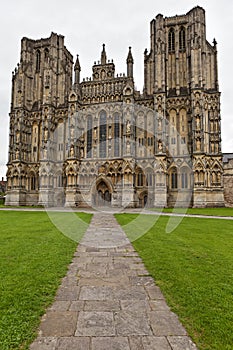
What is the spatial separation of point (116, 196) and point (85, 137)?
1221 cm

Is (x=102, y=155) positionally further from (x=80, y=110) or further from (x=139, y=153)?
(x=80, y=110)

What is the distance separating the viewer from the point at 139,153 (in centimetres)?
4134

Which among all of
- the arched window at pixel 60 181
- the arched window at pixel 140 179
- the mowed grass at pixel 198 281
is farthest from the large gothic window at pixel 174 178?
the mowed grass at pixel 198 281

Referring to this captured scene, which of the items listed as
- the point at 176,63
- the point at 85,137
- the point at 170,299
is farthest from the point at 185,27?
the point at 170,299

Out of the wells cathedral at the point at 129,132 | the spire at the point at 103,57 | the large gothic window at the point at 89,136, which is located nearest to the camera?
the wells cathedral at the point at 129,132

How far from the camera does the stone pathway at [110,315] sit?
3395mm

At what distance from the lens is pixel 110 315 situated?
417 cm

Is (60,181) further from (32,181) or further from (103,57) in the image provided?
(103,57)

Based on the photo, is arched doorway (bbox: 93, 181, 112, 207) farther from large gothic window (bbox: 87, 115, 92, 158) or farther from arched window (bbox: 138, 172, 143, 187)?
large gothic window (bbox: 87, 115, 92, 158)

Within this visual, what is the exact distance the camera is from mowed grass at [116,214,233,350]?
3.63m

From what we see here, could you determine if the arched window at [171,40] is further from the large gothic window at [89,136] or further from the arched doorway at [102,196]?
the arched doorway at [102,196]

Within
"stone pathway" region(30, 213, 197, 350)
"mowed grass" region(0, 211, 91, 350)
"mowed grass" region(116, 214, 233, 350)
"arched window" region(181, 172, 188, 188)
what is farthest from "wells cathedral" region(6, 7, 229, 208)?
"stone pathway" region(30, 213, 197, 350)

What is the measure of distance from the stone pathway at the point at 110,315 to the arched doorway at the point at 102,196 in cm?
3520

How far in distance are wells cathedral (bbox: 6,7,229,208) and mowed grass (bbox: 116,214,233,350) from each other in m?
28.4
